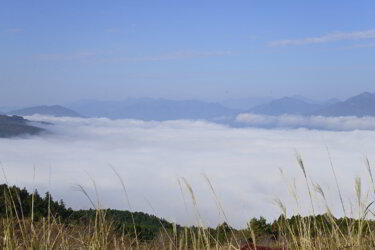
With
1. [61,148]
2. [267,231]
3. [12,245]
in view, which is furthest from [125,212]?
[61,148]

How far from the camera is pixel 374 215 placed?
5277 millimetres

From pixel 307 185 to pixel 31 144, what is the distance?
7810 inches

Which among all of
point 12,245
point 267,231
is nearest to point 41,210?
point 267,231

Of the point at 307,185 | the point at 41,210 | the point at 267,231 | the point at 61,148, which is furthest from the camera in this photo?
the point at 61,148

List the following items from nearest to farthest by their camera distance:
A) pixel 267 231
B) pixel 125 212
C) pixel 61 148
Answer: pixel 267 231, pixel 125 212, pixel 61 148

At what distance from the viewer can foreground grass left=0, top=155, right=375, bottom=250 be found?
16.8 ft

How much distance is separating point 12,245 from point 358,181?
120 inches

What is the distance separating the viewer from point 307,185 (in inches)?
217

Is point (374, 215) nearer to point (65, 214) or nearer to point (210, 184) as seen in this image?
point (210, 184)

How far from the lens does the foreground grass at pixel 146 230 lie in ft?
16.8

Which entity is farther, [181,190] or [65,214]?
[65,214]

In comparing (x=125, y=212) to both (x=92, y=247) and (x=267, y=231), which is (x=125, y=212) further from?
(x=92, y=247)

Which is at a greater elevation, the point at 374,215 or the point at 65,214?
the point at 374,215

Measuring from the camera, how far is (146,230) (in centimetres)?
1683
